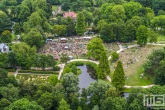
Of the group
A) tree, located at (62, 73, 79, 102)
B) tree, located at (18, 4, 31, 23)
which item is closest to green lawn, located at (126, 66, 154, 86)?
tree, located at (62, 73, 79, 102)

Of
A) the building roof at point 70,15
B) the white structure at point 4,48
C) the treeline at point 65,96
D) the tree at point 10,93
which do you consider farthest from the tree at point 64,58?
the building roof at point 70,15

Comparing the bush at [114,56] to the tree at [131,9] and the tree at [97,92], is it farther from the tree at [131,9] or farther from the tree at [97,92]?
the tree at [131,9]

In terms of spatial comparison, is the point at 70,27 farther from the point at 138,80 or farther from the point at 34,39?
the point at 138,80

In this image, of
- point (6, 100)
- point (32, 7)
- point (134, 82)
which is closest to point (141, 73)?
point (134, 82)

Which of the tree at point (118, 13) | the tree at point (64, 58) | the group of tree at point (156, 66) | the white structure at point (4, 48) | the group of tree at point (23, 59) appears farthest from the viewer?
the tree at point (118, 13)

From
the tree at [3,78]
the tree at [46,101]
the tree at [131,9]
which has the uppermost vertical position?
the tree at [131,9]

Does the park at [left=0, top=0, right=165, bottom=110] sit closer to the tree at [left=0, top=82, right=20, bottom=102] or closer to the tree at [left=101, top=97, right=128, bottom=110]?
the tree at [left=101, top=97, right=128, bottom=110]

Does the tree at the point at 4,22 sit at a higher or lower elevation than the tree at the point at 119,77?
higher

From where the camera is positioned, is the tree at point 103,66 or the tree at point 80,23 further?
the tree at point 80,23
